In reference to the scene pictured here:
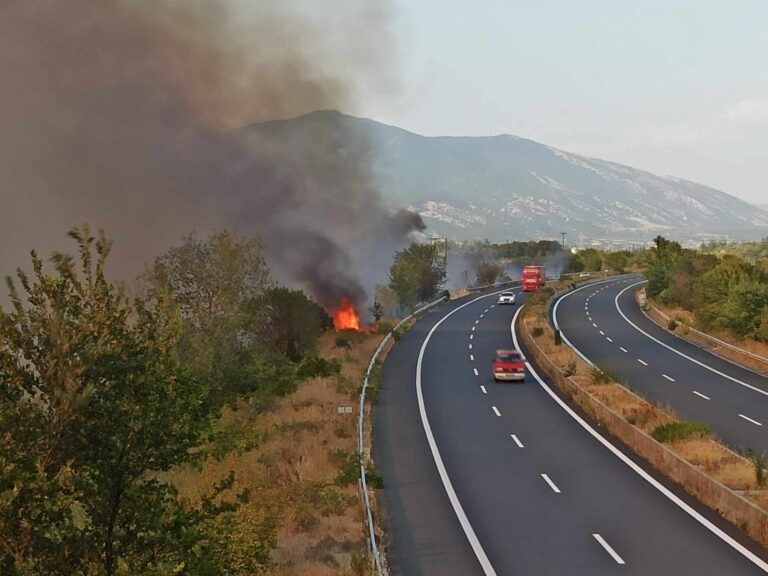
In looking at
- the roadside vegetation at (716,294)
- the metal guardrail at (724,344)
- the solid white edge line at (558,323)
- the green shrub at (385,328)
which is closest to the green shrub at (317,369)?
the solid white edge line at (558,323)

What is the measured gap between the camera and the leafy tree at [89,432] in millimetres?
7488

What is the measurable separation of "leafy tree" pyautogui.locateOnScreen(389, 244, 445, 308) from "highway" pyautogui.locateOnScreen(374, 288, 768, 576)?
46411 mm

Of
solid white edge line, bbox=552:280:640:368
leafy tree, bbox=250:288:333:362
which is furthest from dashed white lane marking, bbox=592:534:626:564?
leafy tree, bbox=250:288:333:362

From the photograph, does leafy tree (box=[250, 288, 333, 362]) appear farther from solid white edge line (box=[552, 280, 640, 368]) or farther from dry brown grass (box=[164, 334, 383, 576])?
dry brown grass (box=[164, 334, 383, 576])

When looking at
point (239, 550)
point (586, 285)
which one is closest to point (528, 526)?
point (239, 550)

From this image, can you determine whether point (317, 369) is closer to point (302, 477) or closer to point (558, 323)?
point (302, 477)

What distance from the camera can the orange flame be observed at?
70.4 meters

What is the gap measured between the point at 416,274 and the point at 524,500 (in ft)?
209

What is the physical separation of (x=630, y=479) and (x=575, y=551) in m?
5.97

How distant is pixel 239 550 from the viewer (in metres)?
12.2

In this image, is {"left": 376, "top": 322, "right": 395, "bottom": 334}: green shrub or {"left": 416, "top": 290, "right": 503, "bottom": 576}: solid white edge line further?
{"left": 376, "top": 322, "right": 395, "bottom": 334}: green shrub

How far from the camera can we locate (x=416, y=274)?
271 feet

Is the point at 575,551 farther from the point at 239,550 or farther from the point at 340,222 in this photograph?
the point at 340,222

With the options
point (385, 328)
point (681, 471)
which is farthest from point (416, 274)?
point (681, 471)
